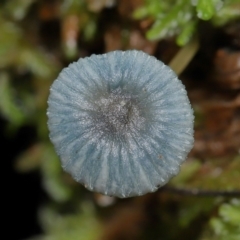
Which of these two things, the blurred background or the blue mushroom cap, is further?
the blurred background

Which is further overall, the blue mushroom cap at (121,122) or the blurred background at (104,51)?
the blurred background at (104,51)

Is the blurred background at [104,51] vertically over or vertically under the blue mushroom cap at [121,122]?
under

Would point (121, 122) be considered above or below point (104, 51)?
above

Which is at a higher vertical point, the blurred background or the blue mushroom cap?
the blue mushroom cap

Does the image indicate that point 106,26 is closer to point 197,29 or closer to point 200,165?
point 197,29
